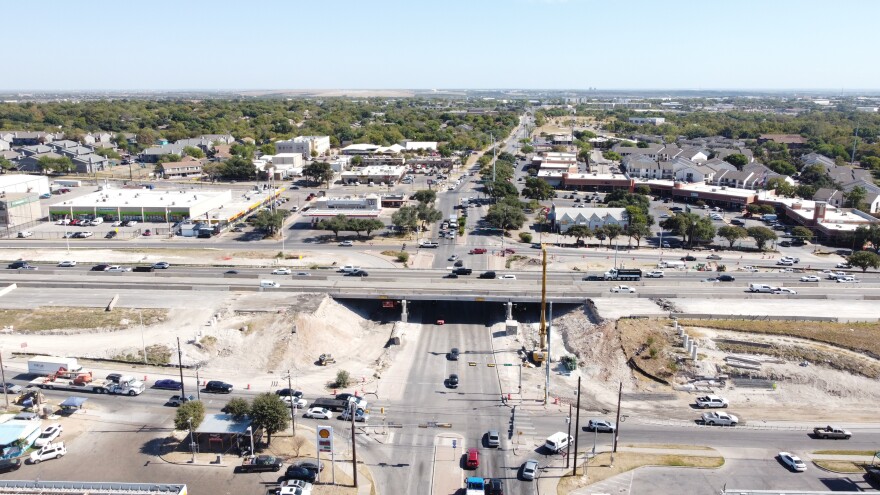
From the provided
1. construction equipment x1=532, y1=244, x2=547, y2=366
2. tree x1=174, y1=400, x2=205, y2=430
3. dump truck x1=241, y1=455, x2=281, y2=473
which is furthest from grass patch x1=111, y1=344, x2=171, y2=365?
construction equipment x1=532, y1=244, x2=547, y2=366

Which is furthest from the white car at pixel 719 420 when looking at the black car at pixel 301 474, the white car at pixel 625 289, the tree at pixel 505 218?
the tree at pixel 505 218

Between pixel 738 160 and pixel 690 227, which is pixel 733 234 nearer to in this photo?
pixel 690 227

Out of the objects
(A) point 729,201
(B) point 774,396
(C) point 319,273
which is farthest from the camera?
(A) point 729,201

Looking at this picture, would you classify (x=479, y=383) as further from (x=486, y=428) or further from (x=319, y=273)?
(x=319, y=273)

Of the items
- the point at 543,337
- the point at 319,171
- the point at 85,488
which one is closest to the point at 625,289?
the point at 543,337

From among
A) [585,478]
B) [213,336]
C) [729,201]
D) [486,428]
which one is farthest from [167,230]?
[729,201]

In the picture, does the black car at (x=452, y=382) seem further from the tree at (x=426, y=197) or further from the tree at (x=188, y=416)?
the tree at (x=426, y=197)
